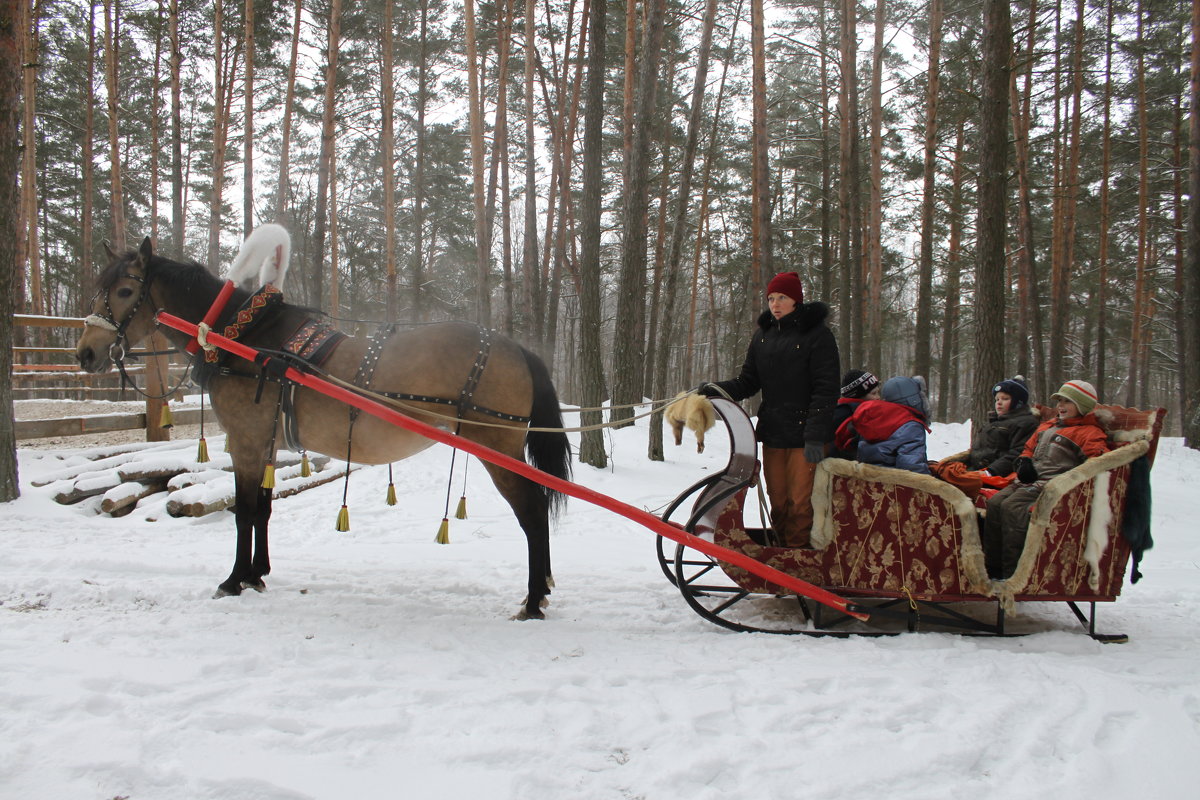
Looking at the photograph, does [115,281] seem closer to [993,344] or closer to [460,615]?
[460,615]

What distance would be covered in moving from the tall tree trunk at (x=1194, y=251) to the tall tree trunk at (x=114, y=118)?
18.7 meters

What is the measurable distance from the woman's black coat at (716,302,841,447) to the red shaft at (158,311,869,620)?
74 cm

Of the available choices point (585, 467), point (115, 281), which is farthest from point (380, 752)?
point (585, 467)

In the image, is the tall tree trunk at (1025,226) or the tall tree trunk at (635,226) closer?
the tall tree trunk at (635,226)

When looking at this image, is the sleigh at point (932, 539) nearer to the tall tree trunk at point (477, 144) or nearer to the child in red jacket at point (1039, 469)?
the child in red jacket at point (1039, 469)

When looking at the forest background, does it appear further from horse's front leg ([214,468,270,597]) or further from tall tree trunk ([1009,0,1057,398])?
horse's front leg ([214,468,270,597])

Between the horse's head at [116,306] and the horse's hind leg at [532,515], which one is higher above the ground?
the horse's head at [116,306]

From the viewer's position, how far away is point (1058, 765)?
2135 millimetres

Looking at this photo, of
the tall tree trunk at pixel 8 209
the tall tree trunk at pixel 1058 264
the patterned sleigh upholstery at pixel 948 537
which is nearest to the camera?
the patterned sleigh upholstery at pixel 948 537

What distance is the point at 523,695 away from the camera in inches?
99.0

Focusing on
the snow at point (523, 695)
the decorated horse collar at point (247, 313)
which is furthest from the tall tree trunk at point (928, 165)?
the decorated horse collar at point (247, 313)

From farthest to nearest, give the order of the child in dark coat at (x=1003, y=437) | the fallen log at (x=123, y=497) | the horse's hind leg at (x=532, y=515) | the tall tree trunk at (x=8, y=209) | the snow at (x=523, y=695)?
the fallen log at (x=123, y=497), the tall tree trunk at (x=8, y=209), the child in dark coat at (x=1003, y=437), the horse's hind leg at (x=532, y=515), the snow at (x=523, y=695)

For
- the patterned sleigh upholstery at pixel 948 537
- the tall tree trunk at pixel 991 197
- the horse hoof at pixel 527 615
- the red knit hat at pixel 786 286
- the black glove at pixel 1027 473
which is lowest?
the horse hoof at pixel 527 615

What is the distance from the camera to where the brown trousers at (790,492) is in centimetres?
346
